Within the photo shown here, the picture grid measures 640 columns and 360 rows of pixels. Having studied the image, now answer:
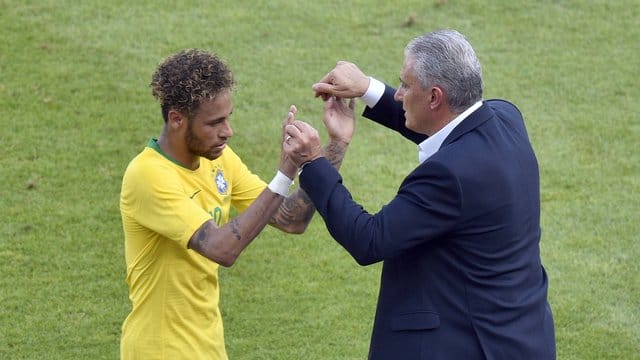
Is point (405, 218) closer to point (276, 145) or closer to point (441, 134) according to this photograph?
point (441, 134)

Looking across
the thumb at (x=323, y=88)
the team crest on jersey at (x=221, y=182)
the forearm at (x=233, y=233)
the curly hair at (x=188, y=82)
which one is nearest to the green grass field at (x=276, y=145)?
the team crest on jersey at (x=221, y=182)

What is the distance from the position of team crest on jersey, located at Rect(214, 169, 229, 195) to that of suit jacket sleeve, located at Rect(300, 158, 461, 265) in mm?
881

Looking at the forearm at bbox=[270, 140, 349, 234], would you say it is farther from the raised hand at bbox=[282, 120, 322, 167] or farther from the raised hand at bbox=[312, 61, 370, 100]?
the raised hand at bbox=[282, 120, 322, 167]

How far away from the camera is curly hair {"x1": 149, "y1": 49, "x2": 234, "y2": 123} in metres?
5.29

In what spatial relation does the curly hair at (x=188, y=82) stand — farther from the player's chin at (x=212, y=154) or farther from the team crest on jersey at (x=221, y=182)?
the team crest on jersey at (x=221, y=182)

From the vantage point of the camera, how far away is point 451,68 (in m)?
4.85

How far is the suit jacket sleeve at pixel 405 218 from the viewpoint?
15.6ft

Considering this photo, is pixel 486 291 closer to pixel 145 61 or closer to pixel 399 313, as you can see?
pixel 399 313

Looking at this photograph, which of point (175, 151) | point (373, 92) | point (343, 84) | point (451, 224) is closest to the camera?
point (451, 224)

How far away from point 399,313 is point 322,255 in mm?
4231

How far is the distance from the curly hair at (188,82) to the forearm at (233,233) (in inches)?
21.1

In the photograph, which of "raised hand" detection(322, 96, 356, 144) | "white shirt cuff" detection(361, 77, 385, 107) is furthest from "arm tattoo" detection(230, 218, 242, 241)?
"white shirt cuff" detection(361, 77, 385, 107)

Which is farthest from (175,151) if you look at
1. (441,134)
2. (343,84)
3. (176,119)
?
(441,134)

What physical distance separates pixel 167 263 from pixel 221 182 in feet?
1.77
